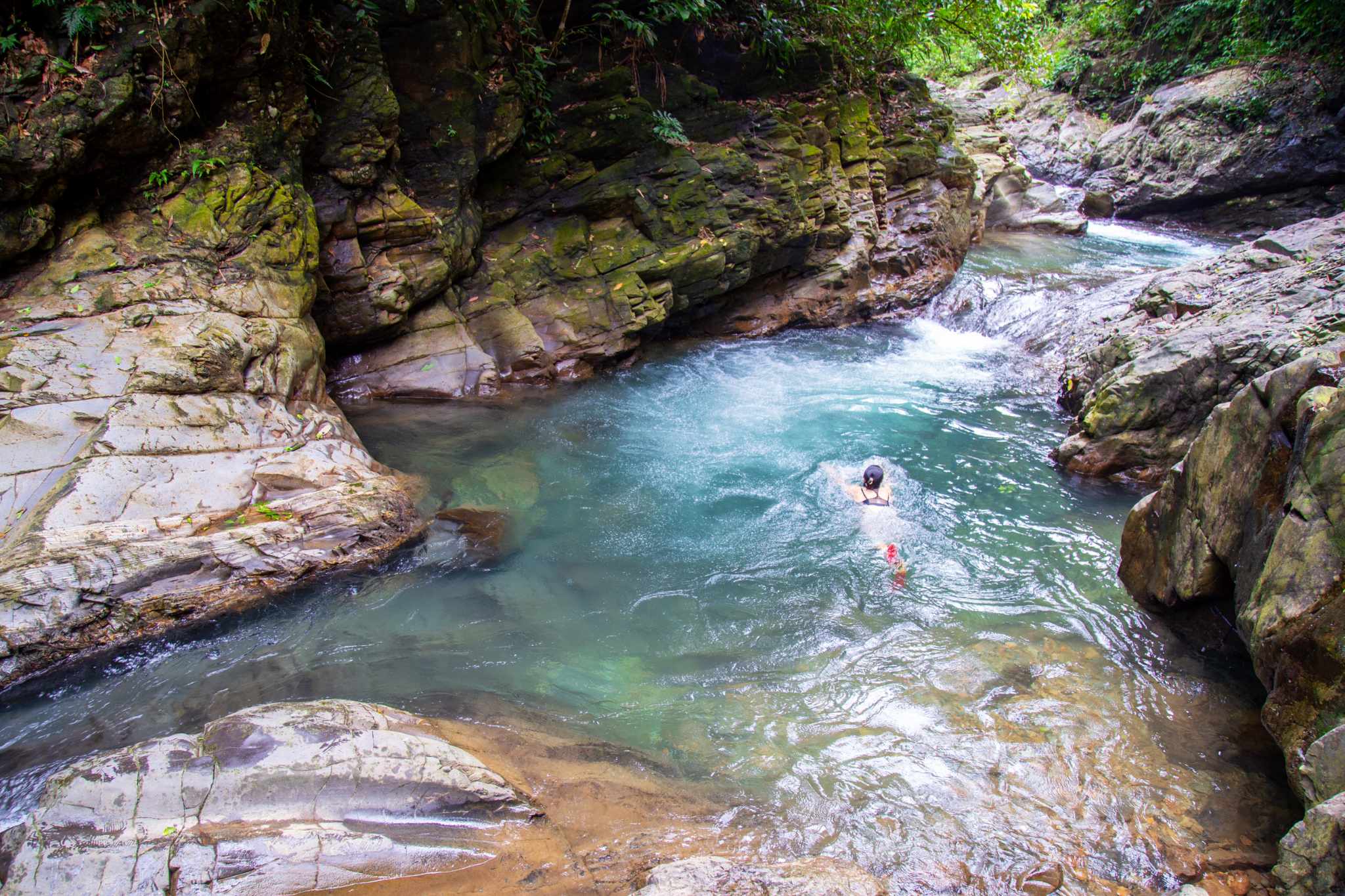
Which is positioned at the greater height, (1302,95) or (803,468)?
(1302,95)

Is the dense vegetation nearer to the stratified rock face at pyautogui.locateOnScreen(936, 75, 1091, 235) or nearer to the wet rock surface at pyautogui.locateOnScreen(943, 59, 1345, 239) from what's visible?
the wet rock surface at pyautogui.locateOnScreen(943, 59, 1345, 239)

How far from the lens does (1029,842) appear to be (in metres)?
3.51

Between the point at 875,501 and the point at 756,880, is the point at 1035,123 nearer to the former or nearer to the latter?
the point at 875,501

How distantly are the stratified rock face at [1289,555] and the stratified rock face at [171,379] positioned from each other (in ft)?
18.7

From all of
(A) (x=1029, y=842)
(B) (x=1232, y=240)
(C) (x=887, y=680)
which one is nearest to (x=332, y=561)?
(C) (x=887, y=680)

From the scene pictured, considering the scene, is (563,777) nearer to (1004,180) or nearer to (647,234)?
(647,234)

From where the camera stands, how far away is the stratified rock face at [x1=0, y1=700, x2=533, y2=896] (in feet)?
8.92

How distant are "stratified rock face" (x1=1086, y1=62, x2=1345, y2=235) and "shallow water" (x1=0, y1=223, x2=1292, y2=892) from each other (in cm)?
1357

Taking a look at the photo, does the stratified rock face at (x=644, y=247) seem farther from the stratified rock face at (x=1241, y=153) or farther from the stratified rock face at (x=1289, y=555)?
the stratified rock face at (x=1241, y=153)

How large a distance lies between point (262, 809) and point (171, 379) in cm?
396

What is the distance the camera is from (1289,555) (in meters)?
3.67

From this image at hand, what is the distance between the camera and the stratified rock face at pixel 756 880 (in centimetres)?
293

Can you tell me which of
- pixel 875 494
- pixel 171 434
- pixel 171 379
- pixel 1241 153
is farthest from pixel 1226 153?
pixel 171 434

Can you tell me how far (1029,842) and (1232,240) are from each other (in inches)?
722
